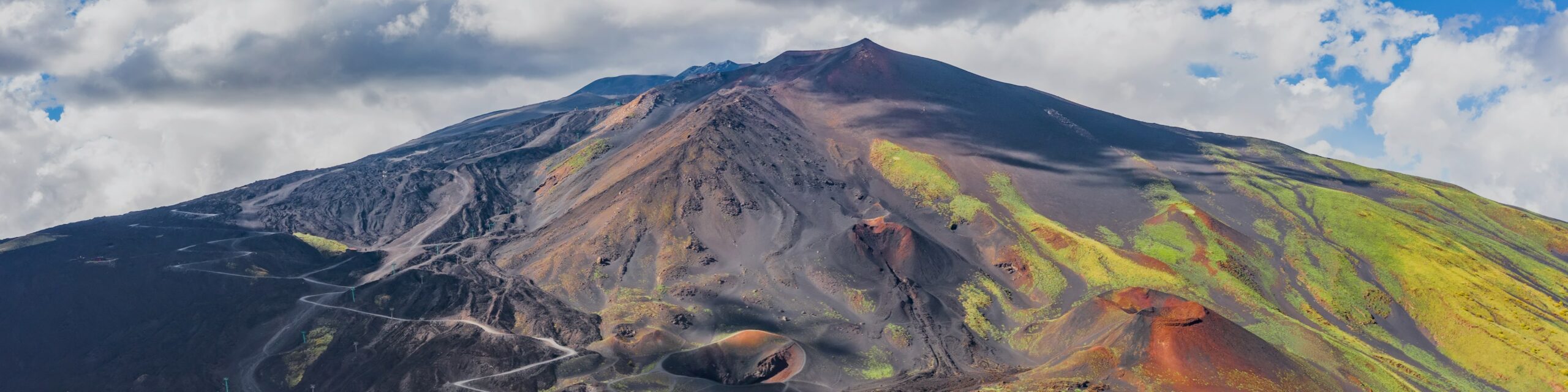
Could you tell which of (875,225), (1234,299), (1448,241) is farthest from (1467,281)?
(875,225)

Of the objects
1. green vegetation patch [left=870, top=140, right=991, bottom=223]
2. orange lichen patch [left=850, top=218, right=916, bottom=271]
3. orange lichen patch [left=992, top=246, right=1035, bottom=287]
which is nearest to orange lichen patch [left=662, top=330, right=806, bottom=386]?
orange lichen patch [left=850, top=218, right=916, bottom=271]

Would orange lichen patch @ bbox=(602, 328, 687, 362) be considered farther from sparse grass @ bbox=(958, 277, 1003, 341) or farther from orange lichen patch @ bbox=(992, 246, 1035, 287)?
orange lichen patch @ bbox=(992, 246, 1035, 287)

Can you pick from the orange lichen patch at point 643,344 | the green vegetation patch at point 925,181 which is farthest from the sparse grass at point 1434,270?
the orange lichen patch at point 643,344

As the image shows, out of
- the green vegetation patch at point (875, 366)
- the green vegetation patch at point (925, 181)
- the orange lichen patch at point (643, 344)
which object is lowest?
the green vegetation patch at point (875, 366)

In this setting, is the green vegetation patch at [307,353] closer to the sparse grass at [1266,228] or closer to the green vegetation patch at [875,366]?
the green vegetation patch at [875,366]

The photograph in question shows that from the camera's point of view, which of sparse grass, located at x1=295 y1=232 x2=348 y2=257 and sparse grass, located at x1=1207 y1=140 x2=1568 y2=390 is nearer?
sparse grass, located at x1=1207 y1=140 x2=1568 y2=390

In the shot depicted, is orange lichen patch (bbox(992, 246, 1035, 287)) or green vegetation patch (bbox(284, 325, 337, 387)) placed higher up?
orange lichen patch (bbox(992, 246, 1035, 287))
